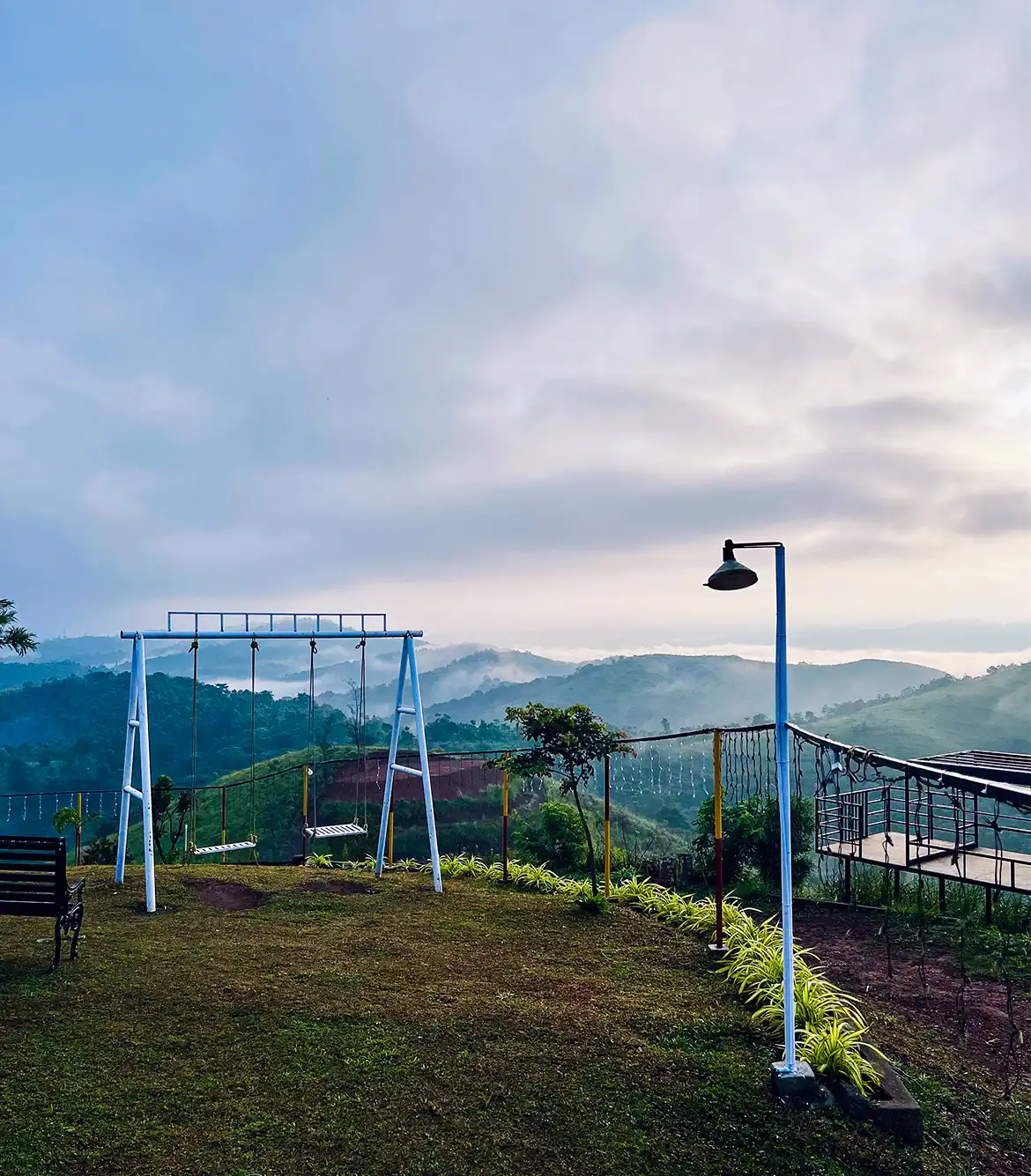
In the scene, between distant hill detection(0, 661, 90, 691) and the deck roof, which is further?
distant hill detection(0, 661, 90, 691)

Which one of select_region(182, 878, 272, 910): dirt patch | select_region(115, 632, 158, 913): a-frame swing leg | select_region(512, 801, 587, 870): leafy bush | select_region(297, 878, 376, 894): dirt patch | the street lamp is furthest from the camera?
select_region(512, 801, 587, 870): leafy bush

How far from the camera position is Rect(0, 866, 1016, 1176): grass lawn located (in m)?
4.63

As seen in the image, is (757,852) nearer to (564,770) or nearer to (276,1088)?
(564,770)

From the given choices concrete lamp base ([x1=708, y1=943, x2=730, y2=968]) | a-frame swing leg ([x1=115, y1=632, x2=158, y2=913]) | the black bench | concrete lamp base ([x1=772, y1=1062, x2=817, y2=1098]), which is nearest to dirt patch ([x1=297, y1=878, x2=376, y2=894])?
a-frame swing leg ([x1=115, y1=632, x2=158, y2=913])

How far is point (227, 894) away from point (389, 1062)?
5294mm

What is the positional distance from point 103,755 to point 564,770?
231 feet

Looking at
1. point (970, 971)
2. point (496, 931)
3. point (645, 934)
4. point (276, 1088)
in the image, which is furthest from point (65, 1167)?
point (970, 971)

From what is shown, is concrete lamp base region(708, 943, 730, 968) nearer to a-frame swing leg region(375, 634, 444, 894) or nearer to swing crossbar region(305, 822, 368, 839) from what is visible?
a-frame swing leg region(375, 634, 444, 894)

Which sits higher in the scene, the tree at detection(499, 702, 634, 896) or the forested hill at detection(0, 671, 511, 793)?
the tree at detection(499, 702, 634, 896)

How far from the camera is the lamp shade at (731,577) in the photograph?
589 cm

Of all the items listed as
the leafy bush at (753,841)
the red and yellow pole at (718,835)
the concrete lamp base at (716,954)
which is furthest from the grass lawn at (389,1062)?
the leafy bush at (753,841)

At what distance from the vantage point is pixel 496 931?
28.4 ft

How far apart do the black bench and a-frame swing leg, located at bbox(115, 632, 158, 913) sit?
146cm

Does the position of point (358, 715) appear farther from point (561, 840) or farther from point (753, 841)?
point (753, 841)
